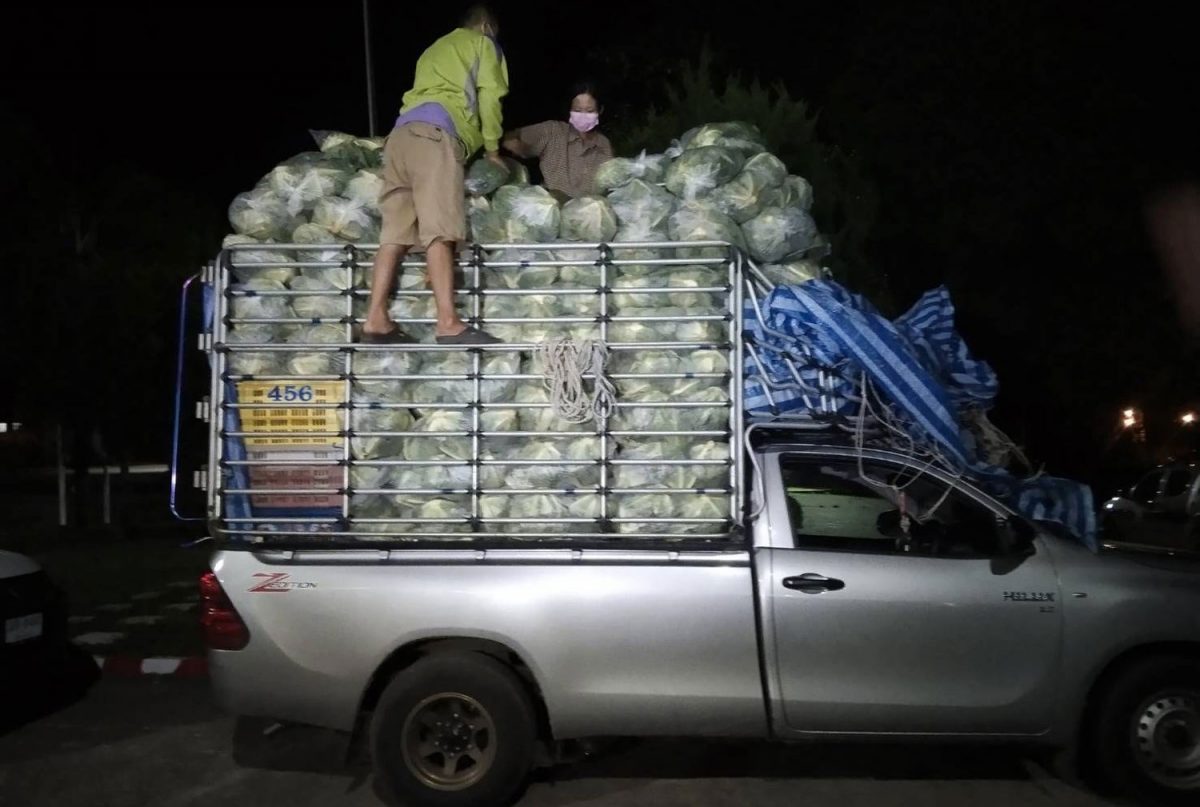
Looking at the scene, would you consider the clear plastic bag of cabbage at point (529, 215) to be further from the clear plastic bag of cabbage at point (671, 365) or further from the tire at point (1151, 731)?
the tire at point (1151, 731)

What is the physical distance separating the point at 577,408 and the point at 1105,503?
14.7 meters

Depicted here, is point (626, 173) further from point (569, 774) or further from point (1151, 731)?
point (1151, 731)

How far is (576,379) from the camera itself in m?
4.90

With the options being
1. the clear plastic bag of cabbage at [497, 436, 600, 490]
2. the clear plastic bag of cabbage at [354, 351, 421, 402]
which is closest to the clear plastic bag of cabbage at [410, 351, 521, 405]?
the clear plastic bag of cabbage at [354, 351, 421, 402]

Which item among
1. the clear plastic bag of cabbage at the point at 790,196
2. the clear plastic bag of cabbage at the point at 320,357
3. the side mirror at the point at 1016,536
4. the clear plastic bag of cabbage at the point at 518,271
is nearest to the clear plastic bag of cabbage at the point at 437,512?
the clear plastic bag of cabbage at the point at 320,357

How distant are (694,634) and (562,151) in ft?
8.98

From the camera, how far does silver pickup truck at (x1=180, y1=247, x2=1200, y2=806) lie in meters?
4.83

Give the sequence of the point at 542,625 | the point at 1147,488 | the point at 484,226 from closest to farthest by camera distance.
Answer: the point at 542,625 → the point at 484,226 → the point at 1147,488

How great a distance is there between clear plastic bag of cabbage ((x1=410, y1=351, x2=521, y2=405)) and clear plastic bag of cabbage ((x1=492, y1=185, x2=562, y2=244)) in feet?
1.99

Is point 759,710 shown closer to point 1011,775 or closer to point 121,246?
point 1011,775

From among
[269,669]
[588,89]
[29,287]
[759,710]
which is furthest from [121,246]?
[759,710]

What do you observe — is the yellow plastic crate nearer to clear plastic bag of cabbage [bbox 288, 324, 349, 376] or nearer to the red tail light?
clear plastic bag of cabbage [bbox 288, 324, 349, 376]

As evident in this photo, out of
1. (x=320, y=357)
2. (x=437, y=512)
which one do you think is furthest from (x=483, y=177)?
(x=437, y=512)

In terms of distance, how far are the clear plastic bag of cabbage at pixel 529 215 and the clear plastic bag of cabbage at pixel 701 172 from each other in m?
0.59
